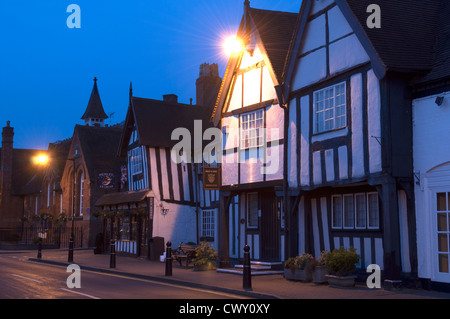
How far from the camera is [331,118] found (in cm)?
1630

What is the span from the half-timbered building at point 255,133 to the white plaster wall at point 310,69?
85cm

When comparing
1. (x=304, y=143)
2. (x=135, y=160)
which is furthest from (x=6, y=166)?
(x=304, y=143)

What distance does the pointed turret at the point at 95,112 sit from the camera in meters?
67.6

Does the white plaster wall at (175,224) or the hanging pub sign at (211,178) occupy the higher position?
the hanging pub sign at (211,178)

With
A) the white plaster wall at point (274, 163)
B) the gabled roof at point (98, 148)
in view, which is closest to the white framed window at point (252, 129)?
the white plaster wall at point (274, 163)

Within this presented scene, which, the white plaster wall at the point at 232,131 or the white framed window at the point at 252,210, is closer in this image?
the white plaster wall at the point at 232,131

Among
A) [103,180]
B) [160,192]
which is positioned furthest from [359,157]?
[103,180]

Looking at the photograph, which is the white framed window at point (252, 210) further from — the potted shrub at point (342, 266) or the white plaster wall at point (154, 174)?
the white plaster wall at point (154, 174)

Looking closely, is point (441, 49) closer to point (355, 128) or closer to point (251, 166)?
point (355, 128)

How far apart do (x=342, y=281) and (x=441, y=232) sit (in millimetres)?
2847

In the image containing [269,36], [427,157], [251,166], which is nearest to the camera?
[427,157]

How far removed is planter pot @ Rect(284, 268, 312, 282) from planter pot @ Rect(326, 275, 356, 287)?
3.62ft

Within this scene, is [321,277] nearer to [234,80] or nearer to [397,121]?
[397,121]

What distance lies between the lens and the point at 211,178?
21094 mm
